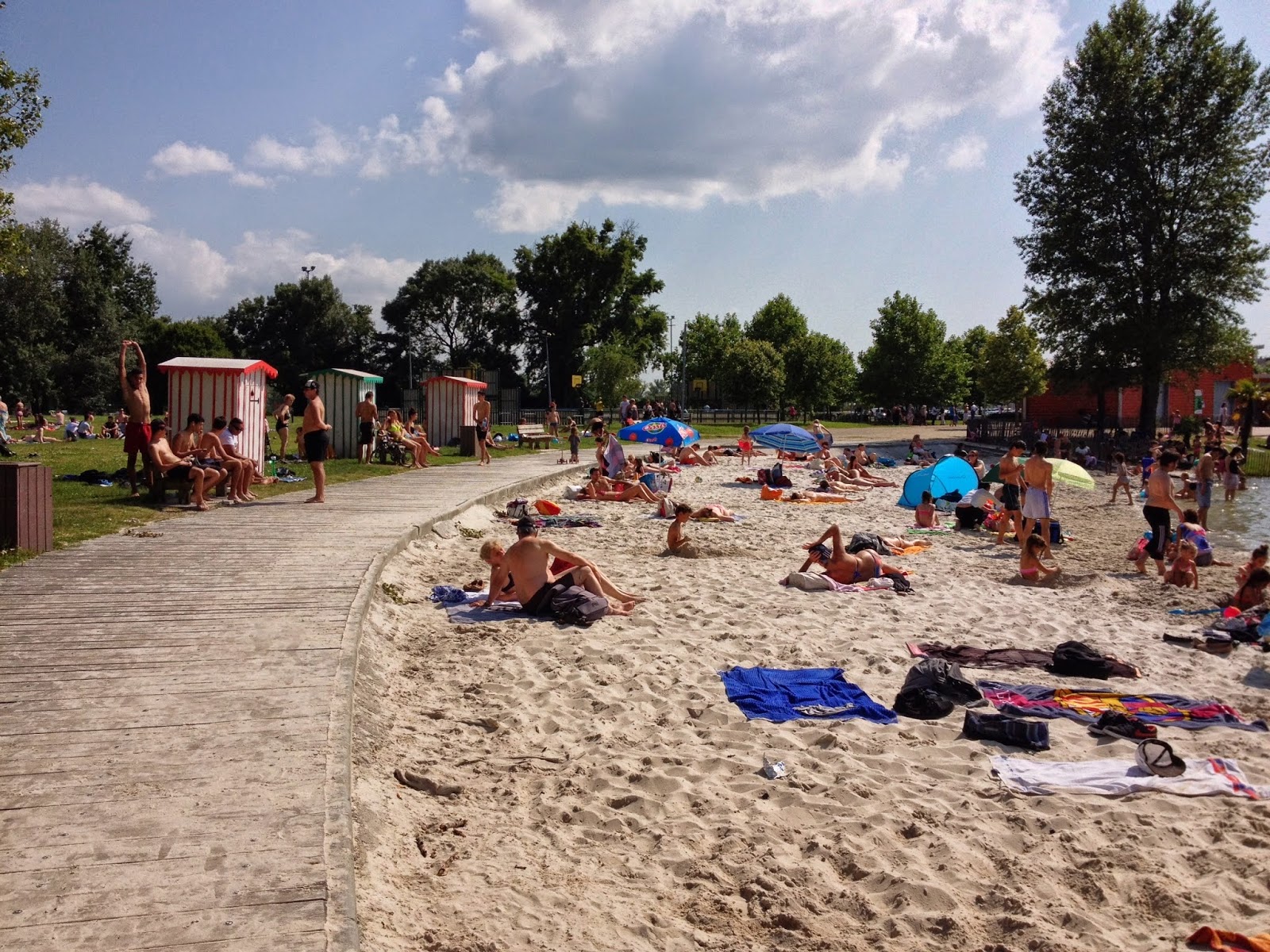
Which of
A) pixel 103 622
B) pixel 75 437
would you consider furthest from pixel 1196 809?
pixel 75 437

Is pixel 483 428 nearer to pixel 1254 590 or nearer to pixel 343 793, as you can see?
pixel 1254 590

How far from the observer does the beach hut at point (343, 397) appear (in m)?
22.0

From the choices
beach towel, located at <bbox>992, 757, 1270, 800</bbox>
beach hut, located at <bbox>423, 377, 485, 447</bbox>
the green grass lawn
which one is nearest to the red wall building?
beach hut, located at <bbox>423, 377, 485, 447</bbox>

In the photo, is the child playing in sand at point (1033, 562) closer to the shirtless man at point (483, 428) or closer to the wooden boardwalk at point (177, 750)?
the wooden boardwalk at point (177, 750)

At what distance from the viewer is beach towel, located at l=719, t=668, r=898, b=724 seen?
21.3ft

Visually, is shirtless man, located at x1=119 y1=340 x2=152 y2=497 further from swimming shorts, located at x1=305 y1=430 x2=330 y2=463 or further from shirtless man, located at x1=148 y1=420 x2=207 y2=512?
swimming shorts, located at x1=305 y1=430 x2=330 y2=463

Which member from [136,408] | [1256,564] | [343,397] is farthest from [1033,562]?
[343,397]

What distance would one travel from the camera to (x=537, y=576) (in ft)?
30.8

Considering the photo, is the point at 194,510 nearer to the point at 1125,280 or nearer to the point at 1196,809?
the point at 1196,809

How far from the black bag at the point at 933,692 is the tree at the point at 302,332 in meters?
68.9

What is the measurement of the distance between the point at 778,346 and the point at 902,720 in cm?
7798

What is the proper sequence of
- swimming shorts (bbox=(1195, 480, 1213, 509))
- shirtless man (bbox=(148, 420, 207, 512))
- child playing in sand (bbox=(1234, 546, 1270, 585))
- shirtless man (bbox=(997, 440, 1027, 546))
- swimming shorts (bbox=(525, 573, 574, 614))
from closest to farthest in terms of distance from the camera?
1. swimming shorts (bbox=(525, 573, 574, 614))
2. child playing in sand (bbox=(1234, 546, 1270, 585))
3. shirtless man (bbox=(148, 420, 207, 512))
4. shirtless man (bbox=(997, 440, 1027, 546))
5. swimming shorts (bbox=(1195, 480, 1213, 509))

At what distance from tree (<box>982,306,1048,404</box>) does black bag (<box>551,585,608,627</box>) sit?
2245 inches

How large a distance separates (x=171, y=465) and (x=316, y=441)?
182 centimetres
